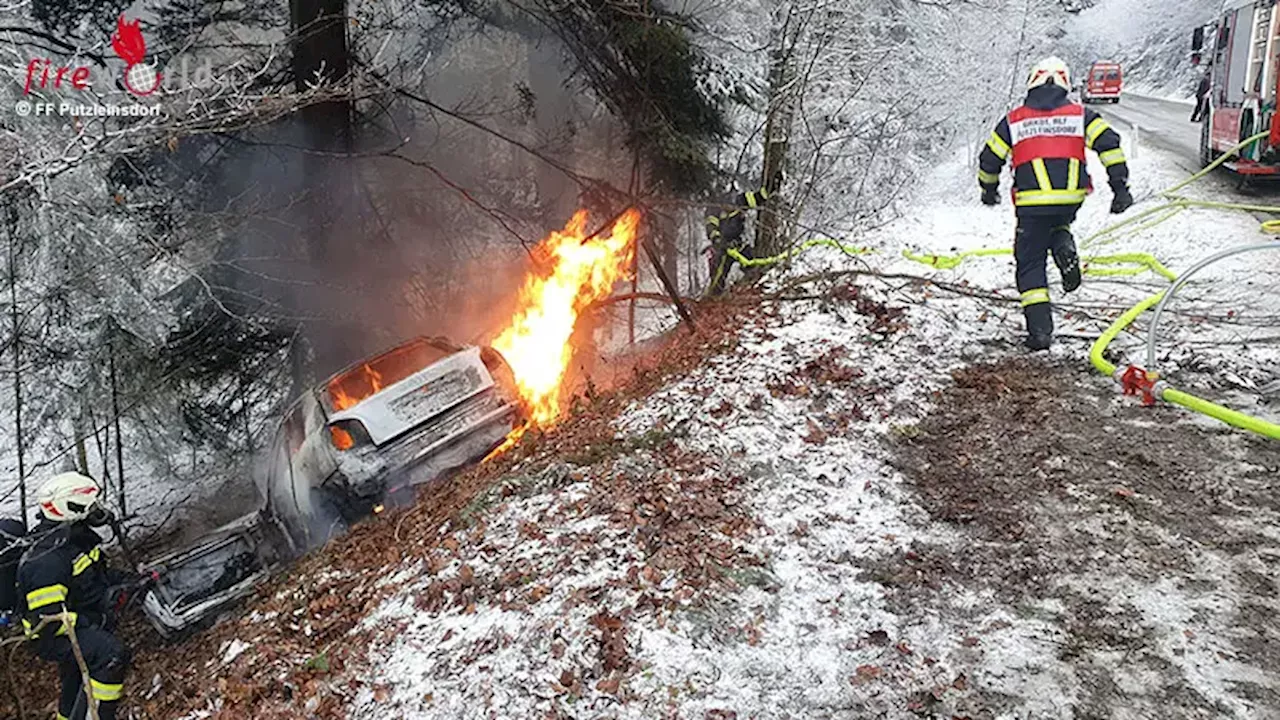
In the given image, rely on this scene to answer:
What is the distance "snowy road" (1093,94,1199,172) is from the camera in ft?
57.8

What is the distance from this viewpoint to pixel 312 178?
1120 cm

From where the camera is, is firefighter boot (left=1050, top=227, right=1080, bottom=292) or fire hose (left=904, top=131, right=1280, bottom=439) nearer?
fire hose (left=904, top=131, right=1280, bottom=439)

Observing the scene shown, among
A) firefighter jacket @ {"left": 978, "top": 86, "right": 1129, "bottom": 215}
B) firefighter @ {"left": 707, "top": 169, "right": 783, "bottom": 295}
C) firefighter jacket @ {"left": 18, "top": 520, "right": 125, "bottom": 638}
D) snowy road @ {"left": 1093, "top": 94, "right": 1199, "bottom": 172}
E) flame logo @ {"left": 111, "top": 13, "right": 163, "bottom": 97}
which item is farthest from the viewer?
snowy road @ {"left": 1093, "top": 94, "right": 1199, "bottom": 172}

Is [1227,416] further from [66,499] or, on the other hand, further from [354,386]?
[66,499]

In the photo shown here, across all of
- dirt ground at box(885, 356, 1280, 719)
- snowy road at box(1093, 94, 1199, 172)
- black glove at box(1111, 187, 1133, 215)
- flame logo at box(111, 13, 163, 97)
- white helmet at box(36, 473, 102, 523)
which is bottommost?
snowy road at box(1093, 94, 1199, 172)

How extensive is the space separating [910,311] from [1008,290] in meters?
1.34

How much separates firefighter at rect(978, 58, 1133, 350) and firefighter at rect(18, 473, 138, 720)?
7752 millimetres

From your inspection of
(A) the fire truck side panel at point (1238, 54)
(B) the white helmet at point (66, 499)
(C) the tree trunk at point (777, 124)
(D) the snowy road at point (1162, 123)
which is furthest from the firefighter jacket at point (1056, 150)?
(D) the snowy road at point (1162, 123)

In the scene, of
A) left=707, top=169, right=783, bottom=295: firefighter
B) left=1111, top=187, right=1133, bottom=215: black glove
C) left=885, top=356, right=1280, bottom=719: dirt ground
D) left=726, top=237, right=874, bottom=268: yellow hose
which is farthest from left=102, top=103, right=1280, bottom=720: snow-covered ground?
left=707, top=169, right=783, bottom=295: firefighter

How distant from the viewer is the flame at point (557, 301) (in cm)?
941

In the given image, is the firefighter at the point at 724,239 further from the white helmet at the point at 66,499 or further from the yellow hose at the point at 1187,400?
the white helmet at the point at 66,499

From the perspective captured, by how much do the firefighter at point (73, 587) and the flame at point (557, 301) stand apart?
4054 millimetres

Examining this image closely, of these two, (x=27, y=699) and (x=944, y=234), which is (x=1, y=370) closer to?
(x=27, y=699)

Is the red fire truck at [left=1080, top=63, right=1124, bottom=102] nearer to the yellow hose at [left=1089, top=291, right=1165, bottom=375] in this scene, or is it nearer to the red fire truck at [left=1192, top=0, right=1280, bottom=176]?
the red fire truck at [left=1192, top=0, right=1280, bottom=176]
